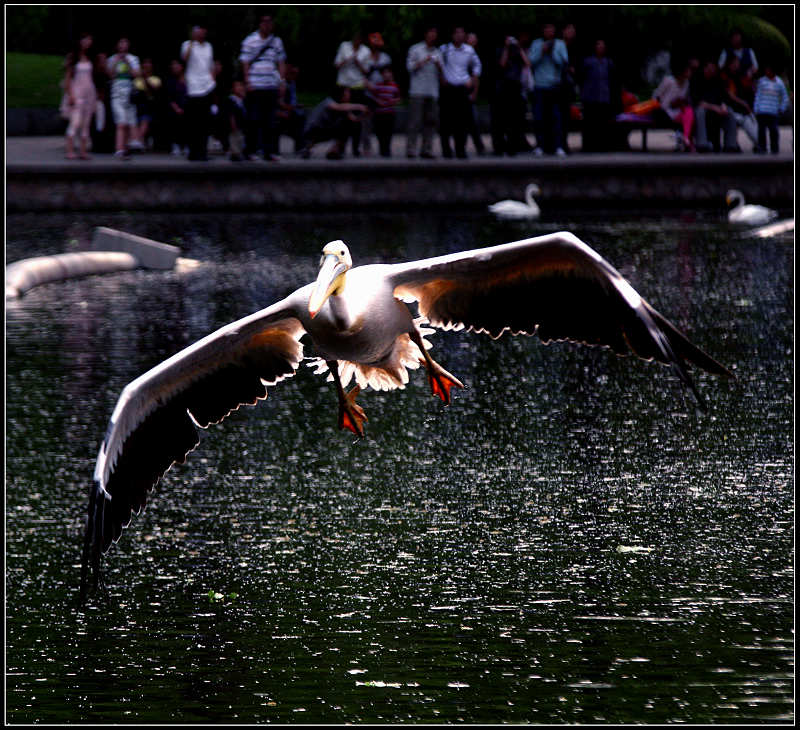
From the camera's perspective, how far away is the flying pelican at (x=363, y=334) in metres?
7.40

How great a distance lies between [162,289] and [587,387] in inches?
232

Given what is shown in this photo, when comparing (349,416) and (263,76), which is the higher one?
(263,76)

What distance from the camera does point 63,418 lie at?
41.3ft

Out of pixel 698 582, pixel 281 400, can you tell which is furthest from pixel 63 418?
pixel 698 582

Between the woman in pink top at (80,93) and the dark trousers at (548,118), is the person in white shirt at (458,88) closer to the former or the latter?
the dark trousers at (548,118)

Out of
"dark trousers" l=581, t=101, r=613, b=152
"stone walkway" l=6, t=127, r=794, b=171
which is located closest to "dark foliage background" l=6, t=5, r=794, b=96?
"stone walkway" l=6, t=127, r=794, b=171

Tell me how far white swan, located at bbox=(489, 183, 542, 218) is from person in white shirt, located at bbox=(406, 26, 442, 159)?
2571 millimetres

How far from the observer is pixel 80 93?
80.1ft

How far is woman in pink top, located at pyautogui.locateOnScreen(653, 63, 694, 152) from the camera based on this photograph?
27203 millimetres

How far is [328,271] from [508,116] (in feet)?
60.7

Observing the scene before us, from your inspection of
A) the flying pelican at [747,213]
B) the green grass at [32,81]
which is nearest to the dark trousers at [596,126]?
the flying pelican at [747,213]

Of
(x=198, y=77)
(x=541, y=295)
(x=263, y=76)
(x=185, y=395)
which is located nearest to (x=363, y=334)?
(x=541, y=295)

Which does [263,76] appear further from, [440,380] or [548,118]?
[440,380]

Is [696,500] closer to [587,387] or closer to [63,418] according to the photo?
[587,387]
